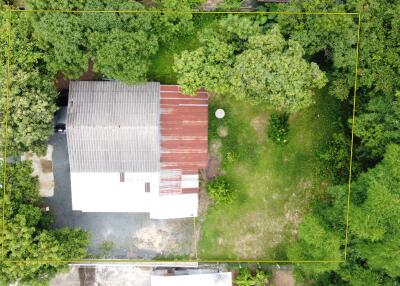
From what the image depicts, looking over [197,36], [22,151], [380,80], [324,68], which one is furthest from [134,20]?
[380,80]

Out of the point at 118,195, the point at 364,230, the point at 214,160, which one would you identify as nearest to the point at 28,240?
the point at 118,195

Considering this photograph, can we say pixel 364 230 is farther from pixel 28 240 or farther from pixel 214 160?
pixel 28 240

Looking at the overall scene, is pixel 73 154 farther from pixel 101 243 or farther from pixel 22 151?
pixel 101 243

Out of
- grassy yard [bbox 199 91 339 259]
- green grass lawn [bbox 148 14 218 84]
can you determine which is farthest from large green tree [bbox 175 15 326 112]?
grassy yard [bbox 199 91 339 259]

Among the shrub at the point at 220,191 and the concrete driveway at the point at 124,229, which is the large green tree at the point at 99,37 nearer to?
the concrete driveway at the point at 124,229

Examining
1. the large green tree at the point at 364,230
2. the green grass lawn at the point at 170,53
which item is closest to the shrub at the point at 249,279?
the large green tree at the point at 364,230
